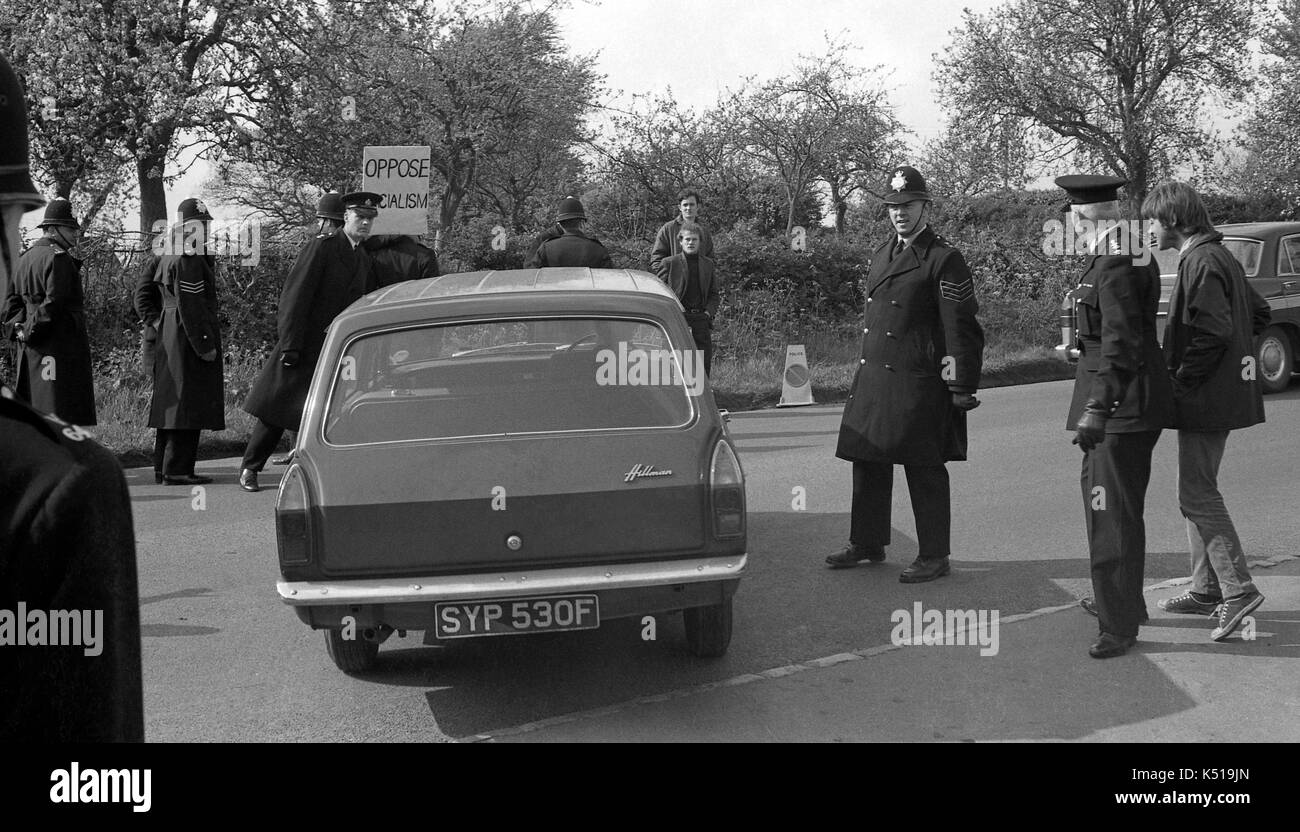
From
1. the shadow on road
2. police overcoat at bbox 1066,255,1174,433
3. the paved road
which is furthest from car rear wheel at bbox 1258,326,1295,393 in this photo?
police overcoat at bbox 1066,255,1174,433

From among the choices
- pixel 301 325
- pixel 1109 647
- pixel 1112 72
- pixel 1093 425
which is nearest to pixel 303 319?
pixel 301 325

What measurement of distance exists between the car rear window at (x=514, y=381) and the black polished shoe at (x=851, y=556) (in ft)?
7.28

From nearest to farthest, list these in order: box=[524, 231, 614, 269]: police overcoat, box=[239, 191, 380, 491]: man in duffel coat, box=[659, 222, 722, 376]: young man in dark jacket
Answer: box=[239, 191, 380, 491]: man in duffel coat, box=[524, 231, 614, 269]: police overcoat, box=[659, 222, 722, 376]: young man in dark jacket

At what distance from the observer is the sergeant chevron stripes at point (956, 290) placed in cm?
679

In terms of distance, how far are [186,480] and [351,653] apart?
5259mm

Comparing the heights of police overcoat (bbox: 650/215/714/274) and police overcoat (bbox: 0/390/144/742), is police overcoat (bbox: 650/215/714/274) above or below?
above

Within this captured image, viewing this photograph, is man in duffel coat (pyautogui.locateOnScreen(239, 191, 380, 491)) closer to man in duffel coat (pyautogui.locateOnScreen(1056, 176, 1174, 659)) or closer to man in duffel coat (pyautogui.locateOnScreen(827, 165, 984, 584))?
man in duffel coat (pyautogui.locateOnScreen(827, 165, 984, 584))

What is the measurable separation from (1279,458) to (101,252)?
1270cm

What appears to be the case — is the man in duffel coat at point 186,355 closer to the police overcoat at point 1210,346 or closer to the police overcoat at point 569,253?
the police overcoat at point 569,253

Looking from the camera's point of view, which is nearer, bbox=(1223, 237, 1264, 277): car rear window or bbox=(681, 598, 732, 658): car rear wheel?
bbox=(681, 598, 732, 658): car rear wheel

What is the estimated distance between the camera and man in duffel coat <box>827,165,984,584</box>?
268 inches

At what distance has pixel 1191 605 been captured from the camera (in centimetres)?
623

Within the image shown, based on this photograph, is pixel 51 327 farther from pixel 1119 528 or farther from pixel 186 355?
pixel 1119 528
